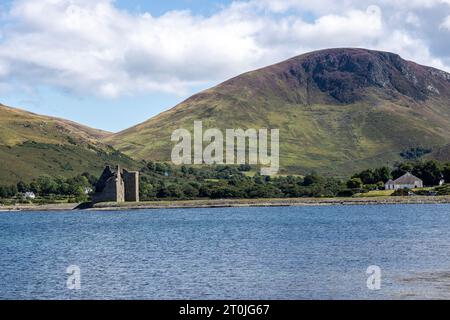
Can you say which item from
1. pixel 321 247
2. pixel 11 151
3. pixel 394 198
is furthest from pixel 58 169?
pixel 321 247

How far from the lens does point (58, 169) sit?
192500 mm

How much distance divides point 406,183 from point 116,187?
51.0m

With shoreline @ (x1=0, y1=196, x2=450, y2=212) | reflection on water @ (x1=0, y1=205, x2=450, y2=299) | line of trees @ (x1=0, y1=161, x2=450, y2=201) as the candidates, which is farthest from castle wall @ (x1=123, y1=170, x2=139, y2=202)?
reflection on water @ (x1=0, y1=205, x2=450, y2=299)

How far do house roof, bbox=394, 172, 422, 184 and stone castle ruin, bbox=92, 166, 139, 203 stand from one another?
1858 inches

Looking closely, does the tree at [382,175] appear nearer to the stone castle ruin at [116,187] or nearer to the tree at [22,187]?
the stone castle ruin at [116,187]

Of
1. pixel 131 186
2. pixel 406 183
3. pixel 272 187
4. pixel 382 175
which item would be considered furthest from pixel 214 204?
pixel 406 183

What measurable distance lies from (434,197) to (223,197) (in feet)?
134

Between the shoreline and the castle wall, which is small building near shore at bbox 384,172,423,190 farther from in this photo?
the castle wall

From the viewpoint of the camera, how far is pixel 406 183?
136750 millimetres

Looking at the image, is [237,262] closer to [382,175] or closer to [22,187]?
[382,175]

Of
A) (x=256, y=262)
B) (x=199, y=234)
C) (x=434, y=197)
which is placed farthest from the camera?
(x=434, y=197)

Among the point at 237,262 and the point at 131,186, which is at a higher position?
the point at 131,186
